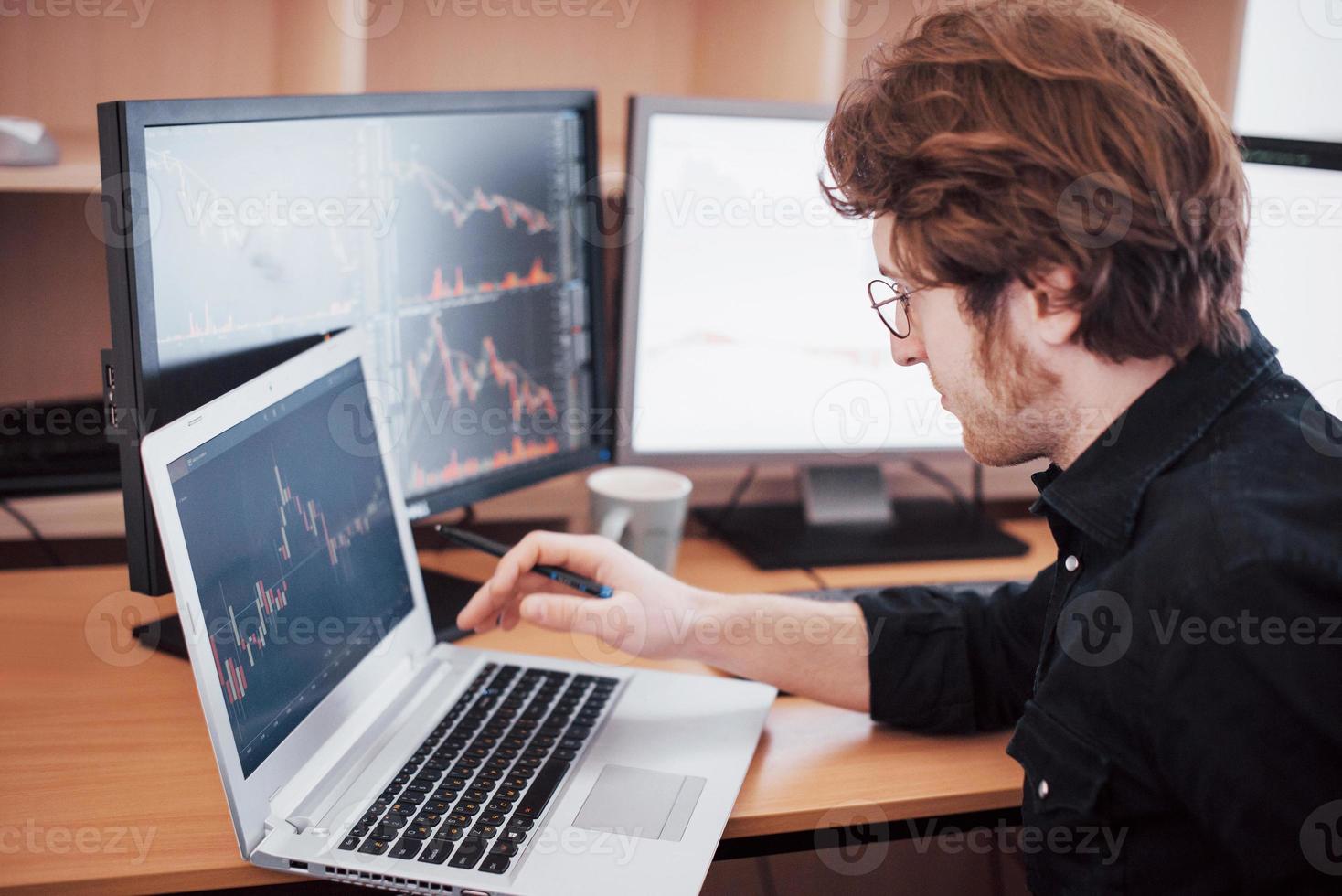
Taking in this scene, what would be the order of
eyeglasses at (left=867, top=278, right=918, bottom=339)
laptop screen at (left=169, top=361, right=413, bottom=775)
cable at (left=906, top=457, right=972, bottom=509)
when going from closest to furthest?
1. laptop screen at (left=169, top=361, right=413, bottom=775)
2. eyeglasses at (left=867, top=278, right=918, bottom=339)
3. cable at (left=906, top=457, right=972, bottom=509)

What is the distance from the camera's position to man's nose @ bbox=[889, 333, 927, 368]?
2.99 ft

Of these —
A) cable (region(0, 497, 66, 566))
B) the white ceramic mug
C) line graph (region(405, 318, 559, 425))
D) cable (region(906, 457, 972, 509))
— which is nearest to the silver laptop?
line graph (region(405, 318, 559, 425))

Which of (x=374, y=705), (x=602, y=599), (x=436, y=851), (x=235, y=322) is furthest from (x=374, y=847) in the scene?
(x=235, y=322)

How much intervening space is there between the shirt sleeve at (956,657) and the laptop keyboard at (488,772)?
234mm

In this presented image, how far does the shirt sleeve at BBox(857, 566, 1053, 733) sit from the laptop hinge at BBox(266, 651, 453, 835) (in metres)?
0.37

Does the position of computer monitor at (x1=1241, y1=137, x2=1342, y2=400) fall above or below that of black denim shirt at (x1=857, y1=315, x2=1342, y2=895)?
above

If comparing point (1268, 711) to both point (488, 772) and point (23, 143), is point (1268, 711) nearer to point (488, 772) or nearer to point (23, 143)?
point (488, 772)

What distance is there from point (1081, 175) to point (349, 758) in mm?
641

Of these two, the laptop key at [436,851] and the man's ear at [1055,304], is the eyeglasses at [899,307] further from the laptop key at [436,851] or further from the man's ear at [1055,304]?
the laptop key at [436,851]

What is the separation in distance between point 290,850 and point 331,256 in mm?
509

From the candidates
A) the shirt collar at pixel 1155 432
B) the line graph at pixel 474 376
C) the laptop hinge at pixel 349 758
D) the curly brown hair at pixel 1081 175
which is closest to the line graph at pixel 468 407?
the line graph at pixel 474 376

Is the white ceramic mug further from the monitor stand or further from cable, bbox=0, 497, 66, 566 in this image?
cable, bbox=0, 497, 66, 566

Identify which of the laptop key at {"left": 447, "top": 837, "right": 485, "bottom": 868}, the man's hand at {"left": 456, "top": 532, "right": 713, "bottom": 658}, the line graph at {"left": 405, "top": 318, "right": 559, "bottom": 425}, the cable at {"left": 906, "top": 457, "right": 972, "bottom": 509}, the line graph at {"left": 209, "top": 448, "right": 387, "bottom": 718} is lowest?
the laptop key at {"left": 447, "top": 837, "right": 485, "bottom": 868}

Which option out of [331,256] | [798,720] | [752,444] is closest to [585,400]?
[752,444]
